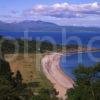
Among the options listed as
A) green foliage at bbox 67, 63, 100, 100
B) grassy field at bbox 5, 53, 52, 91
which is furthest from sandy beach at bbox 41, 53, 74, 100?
green foliage at bbox 67, 63, 100, 100

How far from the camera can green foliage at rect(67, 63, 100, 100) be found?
23281mm

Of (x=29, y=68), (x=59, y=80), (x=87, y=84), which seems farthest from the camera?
(x=29, y=68)

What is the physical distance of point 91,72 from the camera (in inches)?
976

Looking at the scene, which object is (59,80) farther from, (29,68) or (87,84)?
(87,84)

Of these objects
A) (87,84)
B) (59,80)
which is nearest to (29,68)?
(59,80)

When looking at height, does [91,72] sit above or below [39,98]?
above

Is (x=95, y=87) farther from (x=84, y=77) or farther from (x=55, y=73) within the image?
(x=55, y=73)

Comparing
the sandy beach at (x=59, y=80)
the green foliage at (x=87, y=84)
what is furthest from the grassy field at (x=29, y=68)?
the green foliage at (x=87, y=84)

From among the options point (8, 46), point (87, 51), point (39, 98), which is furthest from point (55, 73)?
point (87, 51)

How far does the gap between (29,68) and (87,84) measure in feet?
178

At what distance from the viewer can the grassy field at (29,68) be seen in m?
60.7

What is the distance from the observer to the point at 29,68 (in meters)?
78.4

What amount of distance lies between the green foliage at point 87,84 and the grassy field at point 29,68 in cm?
2777

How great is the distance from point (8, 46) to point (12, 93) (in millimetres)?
66228
